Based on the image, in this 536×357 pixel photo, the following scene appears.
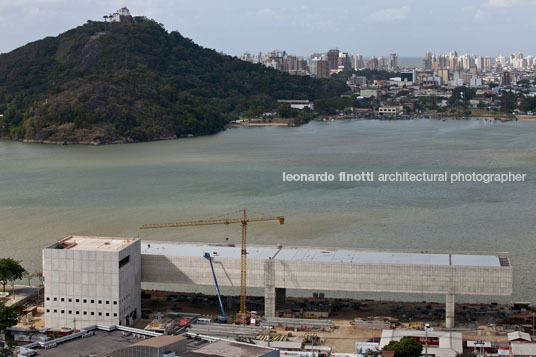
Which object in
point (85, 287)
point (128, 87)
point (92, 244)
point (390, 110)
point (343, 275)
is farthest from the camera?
point (390, 110)

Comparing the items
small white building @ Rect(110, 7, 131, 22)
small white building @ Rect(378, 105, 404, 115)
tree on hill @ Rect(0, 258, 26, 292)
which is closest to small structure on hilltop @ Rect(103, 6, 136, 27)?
small white building @ Rect(110, 7, 131, 22)

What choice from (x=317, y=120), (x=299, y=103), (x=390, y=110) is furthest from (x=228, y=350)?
(x=299, y=103)

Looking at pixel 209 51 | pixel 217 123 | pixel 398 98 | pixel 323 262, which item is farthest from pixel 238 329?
Result: pixel 398 98

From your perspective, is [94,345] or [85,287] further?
[85,287]

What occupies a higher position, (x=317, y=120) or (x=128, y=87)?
(x=128, y=87)

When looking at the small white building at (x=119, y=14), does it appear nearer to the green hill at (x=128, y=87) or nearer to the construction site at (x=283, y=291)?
the green hill at (x=128, y=87)

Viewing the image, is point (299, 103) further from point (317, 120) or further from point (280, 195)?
point (280, 195)

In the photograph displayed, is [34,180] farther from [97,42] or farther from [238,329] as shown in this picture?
[97,42]
